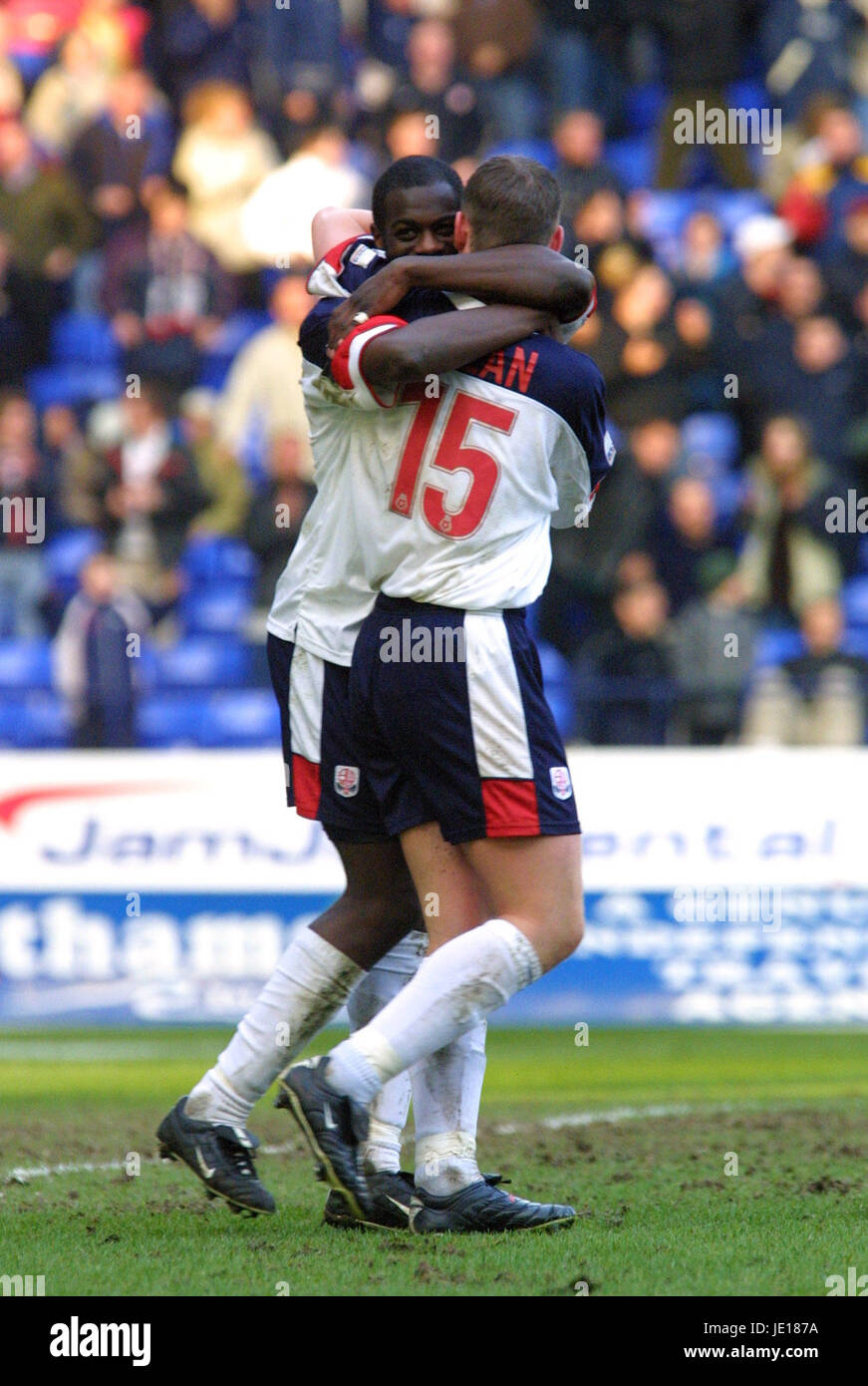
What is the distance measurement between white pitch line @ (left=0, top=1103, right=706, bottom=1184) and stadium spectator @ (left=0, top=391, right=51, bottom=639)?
5853 mm

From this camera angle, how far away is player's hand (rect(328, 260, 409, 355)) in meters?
4.14

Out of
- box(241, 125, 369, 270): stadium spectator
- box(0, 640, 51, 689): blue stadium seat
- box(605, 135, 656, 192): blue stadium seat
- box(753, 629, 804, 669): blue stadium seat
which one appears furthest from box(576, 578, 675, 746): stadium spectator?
box(605, 135, 656, 192): blue stadium seat

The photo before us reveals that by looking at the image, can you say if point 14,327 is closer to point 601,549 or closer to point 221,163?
point 221,163

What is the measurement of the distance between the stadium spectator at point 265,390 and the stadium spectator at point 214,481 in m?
0.08

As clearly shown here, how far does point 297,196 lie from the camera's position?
40.7ft

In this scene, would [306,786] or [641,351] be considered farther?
[641,351]

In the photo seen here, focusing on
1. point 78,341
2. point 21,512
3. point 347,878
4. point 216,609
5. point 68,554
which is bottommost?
point 347,878

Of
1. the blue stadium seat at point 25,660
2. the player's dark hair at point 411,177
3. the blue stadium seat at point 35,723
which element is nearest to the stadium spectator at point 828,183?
the blue stadium seat at point 25,660

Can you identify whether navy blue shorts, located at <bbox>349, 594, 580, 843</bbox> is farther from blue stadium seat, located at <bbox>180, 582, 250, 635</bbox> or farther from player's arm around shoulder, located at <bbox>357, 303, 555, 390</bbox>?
blue stadium seat, located at <bbox>180, 582, 250, 635</bbox>

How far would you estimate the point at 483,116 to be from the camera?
1260 centimetres

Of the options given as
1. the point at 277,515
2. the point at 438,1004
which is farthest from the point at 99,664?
the point at 438,1004

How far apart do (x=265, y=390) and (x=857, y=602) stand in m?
3.82

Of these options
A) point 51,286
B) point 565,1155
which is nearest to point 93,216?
point 51,286

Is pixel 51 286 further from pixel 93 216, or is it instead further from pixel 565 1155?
pixel 565 1155
